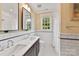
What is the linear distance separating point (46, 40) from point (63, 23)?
34.1 inches

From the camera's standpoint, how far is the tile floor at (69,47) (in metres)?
2.43

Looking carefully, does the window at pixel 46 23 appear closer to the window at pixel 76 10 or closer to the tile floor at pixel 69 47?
the tile floor at pixel 69 47

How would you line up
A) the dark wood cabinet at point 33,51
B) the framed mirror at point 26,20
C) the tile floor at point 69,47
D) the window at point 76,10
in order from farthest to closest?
the framed mirror at point 26,20 < the tile floor at point 69,47 < the window at point 76,10 < the dark wood cabinet at point 33,51

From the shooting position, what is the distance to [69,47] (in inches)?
99.2

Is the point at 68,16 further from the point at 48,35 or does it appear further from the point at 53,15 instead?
the point at 48,35


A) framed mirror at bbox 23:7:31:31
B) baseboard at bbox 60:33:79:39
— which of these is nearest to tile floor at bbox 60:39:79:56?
baseboard at bbox 60:33:79:39

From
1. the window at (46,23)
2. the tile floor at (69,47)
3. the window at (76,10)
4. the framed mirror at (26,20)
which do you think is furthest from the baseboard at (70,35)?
the framed mirror at (26,20)

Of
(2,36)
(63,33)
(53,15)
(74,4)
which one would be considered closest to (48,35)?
(53,15)

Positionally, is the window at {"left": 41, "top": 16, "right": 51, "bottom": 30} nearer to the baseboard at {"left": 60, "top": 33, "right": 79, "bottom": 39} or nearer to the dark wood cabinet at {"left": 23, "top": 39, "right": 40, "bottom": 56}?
the dark wood cabinet at {"left": 23, "top": 39, "right": 40, "bottom": 56}

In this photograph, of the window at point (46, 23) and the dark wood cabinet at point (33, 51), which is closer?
the dark wood cabinet at point (33, 51)

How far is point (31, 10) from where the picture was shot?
3.69 m

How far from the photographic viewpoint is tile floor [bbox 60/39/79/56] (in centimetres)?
243

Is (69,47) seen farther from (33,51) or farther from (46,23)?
(46,23)

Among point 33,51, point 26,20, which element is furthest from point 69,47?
point 26,20
